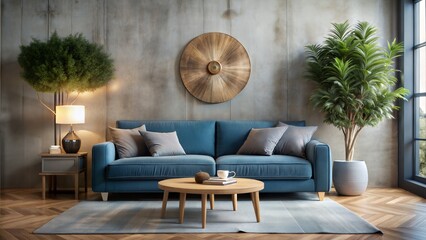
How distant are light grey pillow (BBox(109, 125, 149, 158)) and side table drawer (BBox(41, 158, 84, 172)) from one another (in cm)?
49

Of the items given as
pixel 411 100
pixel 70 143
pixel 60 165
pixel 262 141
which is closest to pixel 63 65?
pixel 70 143

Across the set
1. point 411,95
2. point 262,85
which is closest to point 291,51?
point 262,85

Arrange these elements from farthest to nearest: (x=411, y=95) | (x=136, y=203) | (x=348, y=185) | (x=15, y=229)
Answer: (x=411, y=95)
(x=348, y=185)
(x=136, y=203)
(x=15, y=229)

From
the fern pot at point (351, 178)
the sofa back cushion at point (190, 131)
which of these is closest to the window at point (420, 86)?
the fern pot at point (351, 178)

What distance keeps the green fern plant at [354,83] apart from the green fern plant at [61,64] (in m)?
2.66

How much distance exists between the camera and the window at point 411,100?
19.8 ft

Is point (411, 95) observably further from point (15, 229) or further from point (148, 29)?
point (15, 229)

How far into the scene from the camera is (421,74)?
19.7 feet

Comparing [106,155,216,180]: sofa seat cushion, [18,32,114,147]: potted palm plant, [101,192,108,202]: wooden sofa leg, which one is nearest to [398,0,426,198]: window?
[106,155,216,180]: sofa seat cushion

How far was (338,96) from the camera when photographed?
5.71m

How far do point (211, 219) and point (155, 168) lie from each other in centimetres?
112

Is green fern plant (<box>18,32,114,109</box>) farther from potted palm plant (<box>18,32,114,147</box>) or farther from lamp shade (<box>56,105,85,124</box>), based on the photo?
lamp shade (<box>56,105,85,124</box>)

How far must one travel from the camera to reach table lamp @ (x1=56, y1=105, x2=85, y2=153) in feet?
18.8

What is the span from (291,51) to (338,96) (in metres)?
1.01
